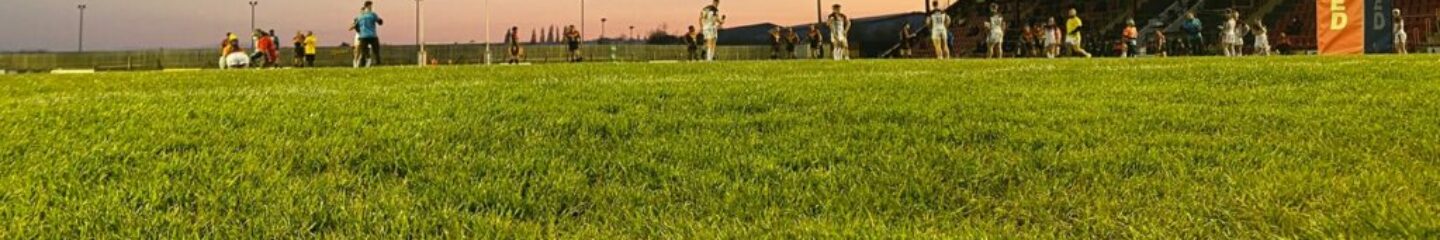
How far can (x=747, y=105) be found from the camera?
20.7 ft

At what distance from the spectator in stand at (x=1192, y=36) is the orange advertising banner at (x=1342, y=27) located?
2881mm

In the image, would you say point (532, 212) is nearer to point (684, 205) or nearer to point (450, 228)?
point (450, 228)

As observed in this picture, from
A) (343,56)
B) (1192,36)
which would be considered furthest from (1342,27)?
(343,56)

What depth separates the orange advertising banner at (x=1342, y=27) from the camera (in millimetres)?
24250

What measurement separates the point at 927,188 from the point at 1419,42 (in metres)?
29.7

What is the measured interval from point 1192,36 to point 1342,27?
3.51 m

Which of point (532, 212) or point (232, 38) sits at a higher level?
point (232, 38)

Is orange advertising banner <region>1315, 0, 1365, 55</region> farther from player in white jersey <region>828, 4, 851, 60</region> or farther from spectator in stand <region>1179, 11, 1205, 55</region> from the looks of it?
player in white jersey <region>828, 4, 851, 60</region>

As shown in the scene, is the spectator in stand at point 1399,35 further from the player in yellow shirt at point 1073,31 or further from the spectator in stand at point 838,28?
the spectator in stand at point 838,28

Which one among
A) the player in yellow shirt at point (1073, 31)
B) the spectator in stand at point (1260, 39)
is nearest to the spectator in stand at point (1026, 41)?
the player in yellow shirt at point (1073, 31)

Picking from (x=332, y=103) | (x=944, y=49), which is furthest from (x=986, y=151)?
(x=944, y=49)

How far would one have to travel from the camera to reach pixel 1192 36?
25594 millimetres

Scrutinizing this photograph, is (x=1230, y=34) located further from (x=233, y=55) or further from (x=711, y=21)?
(x=233, y=55)

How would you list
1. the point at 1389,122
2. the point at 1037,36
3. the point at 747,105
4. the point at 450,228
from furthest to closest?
1. the point at 1037,36
2. the point at 747,105
3. the point at 1389,122
4. the point at 450,228
